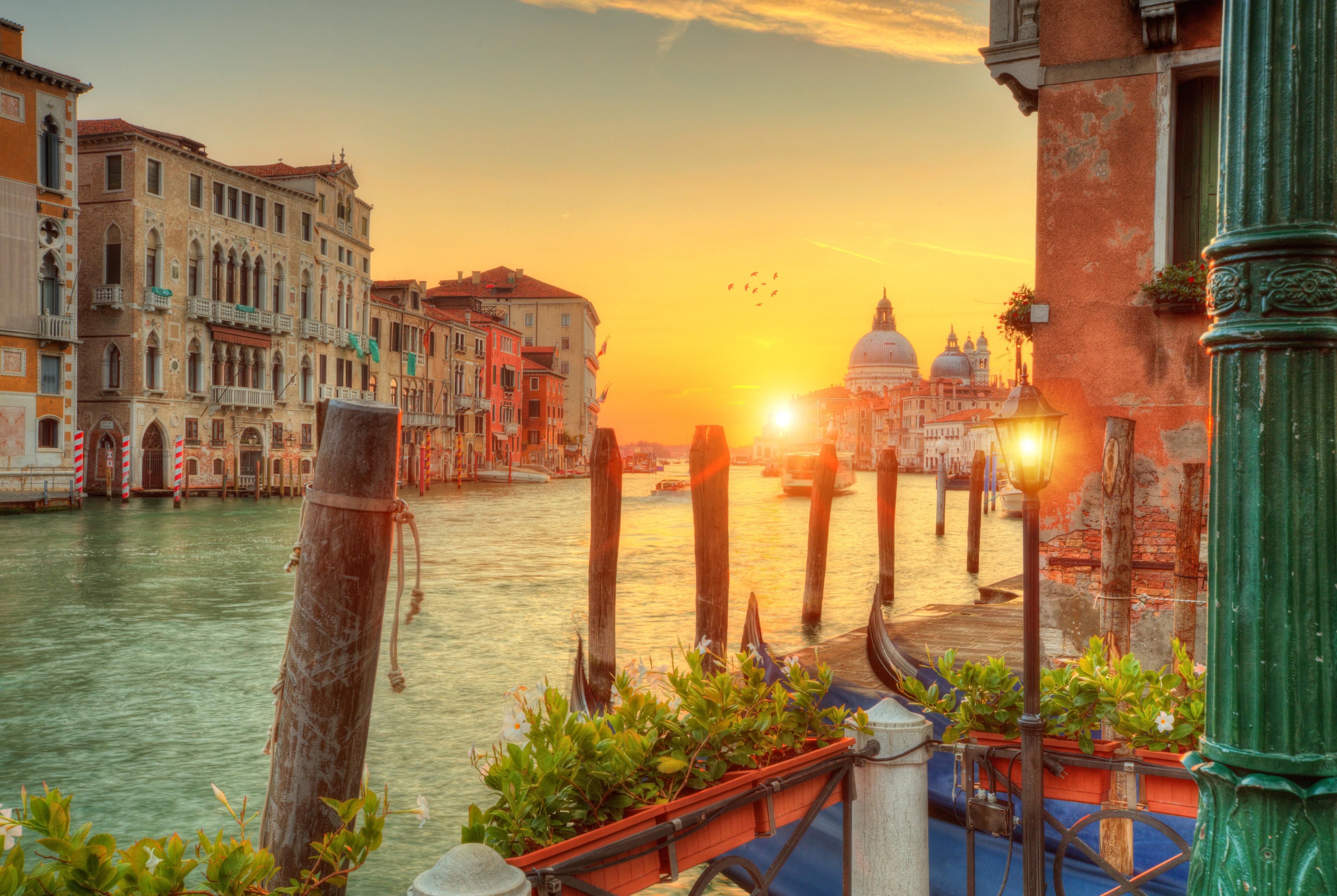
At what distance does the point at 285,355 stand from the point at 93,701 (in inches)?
1075

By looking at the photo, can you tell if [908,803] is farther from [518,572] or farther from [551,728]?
[518,572]

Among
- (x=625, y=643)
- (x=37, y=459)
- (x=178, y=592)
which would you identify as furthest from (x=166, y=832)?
(x=37, y=459)

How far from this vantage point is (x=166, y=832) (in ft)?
19.6

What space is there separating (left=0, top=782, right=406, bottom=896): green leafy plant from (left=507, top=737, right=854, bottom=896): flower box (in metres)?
0.37

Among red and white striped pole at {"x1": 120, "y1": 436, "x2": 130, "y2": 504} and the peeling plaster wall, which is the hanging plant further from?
red and white striped pole at {"x1": 120, "y1": 436, "x2": 130, "y2": 504}

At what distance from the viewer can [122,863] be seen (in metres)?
1.46

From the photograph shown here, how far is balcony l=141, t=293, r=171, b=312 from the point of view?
93.4 ft

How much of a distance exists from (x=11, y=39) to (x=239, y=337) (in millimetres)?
10338

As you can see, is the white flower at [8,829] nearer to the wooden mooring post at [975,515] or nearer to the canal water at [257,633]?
the canal water at [257,633]

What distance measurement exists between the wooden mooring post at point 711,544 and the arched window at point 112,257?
25916 millimetres

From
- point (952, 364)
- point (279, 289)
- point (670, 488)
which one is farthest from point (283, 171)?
point (952, 364)

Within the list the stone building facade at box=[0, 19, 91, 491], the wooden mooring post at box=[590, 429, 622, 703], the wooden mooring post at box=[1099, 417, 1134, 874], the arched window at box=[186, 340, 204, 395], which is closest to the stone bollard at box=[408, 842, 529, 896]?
the wooden mooring post at box=[1099, 417, 1134, 874]

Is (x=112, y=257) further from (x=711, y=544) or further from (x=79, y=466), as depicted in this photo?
(x=711, y=544)

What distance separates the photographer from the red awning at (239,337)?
3109 centimetres
